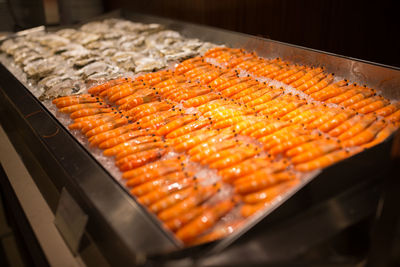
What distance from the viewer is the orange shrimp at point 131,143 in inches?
80.4

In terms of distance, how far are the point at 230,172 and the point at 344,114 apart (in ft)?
3.35

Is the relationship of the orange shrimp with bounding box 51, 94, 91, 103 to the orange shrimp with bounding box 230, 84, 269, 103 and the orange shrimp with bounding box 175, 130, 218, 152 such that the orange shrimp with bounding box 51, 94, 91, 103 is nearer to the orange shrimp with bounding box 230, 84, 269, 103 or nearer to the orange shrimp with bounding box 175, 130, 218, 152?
the orange shrimp with bounding box 175, 130, 218, 152

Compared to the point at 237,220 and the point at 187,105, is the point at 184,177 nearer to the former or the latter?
the point at 237,220

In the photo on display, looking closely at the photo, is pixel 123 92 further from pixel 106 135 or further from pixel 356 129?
pixel 356 129

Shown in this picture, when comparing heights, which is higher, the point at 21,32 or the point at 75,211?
the point at 21,32

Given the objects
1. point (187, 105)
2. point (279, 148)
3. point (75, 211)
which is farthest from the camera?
point (187, 105)

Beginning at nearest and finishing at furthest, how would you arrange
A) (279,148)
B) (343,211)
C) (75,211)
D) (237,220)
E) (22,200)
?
(343,211)
(237,220)
(75,211)
(279,148)
(22,200)

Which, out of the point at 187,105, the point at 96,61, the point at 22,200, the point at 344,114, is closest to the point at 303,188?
the point at 344,114

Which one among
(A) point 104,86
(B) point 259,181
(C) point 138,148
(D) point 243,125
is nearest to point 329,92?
(D) point 243,125

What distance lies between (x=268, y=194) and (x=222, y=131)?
2.33 feet

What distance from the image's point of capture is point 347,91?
2570 mm

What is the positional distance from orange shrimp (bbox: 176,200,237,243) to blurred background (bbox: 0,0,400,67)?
8.50 feet

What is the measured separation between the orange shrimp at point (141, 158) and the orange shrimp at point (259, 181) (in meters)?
0.56

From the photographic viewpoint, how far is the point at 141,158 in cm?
195
